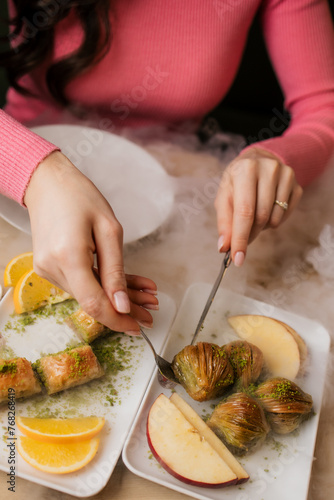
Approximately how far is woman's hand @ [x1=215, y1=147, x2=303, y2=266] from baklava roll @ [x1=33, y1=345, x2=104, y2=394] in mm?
376

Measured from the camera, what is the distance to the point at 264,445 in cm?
86

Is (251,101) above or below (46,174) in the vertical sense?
below

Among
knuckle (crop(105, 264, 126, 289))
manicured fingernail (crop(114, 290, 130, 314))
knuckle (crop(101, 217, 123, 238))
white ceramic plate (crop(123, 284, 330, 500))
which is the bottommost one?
white ceramic plate (crop(123, 284, 330, 500))

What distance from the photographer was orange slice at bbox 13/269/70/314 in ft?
3.12

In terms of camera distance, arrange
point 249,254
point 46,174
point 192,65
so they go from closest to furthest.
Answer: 1. point 46,174
2. point 249,254
3. point 192,65

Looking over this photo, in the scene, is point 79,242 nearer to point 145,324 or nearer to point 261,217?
point 145,324

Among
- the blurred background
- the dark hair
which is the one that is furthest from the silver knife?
the blurred background

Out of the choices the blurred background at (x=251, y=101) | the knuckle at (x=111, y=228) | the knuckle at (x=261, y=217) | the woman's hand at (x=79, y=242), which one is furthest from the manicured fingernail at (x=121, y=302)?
the blurred background at (x=251, y=101)

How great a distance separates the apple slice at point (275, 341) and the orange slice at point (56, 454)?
1.33 feet

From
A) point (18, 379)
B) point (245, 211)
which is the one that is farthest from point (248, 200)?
point (18, 379)

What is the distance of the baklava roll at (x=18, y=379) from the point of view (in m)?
0.81

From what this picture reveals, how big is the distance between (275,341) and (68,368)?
456 mm

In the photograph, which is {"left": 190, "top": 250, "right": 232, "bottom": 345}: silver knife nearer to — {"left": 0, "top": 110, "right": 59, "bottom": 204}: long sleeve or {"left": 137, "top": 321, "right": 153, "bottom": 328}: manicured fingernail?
{"left": 137, "top": 321, "right": 153, "bottom": 328}: manicured fingernail

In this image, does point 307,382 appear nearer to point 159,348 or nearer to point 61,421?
point 159,348
